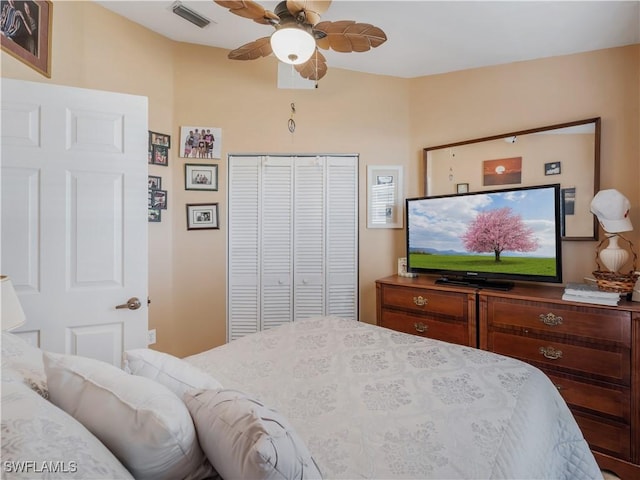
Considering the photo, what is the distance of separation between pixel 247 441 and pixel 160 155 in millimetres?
2575

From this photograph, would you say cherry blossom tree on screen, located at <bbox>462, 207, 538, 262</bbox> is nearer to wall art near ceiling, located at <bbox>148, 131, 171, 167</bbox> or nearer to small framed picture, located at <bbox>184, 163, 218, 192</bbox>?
small framed picture, located at <bbox>184, 163, 218, 192</bbox>

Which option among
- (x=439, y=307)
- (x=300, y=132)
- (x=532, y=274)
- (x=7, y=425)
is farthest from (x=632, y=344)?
(x=300, y=132)

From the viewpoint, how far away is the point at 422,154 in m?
2.88

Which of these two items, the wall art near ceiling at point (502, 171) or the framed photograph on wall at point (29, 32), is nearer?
the framed photograph on wall at point (29, 32)

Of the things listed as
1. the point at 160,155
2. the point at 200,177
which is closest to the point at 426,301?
the point at 200,177

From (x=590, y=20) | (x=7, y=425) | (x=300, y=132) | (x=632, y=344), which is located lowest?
(x=632, y=344)

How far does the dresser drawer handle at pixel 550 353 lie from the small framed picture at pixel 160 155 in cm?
312

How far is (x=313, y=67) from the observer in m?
2.00

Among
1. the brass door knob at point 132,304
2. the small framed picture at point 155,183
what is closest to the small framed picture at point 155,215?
the small framed picture at point 155,183

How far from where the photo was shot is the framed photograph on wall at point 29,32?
166 centimetres

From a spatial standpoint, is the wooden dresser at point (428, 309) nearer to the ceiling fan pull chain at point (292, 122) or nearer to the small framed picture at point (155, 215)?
the ceiling fan pull chain at point (292, 122)

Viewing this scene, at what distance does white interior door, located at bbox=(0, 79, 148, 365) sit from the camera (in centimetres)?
158

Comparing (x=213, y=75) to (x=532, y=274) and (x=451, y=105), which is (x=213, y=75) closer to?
(x=451, y=105)

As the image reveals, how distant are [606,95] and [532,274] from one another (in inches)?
53.2
